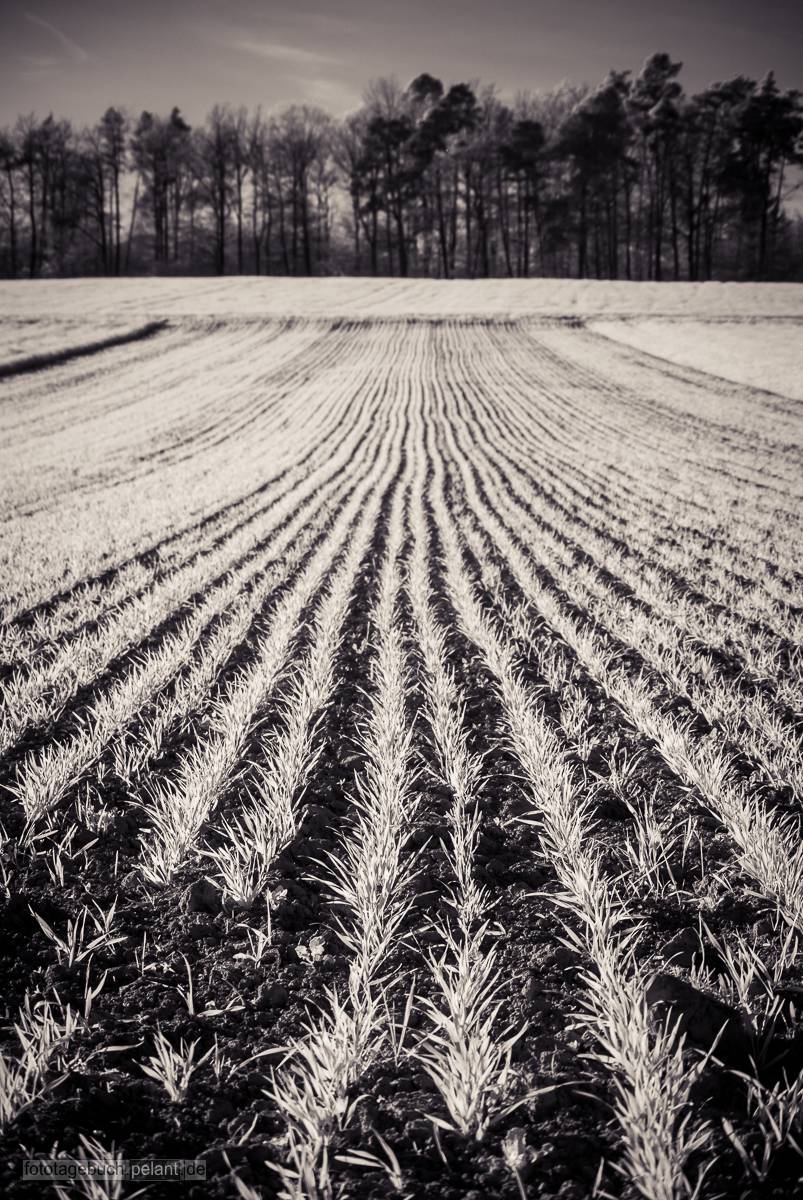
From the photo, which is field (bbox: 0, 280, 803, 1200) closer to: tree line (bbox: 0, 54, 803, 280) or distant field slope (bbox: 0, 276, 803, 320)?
distant field slope (bbox: 0, 276, 803, 320)

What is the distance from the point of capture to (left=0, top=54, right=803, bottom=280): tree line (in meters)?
50.4

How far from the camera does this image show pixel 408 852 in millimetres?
Answer: 2498

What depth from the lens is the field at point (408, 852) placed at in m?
1.50

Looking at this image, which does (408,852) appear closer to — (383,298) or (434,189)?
(383,298)

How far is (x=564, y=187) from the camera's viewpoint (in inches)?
2069

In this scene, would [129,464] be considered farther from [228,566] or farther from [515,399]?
[515,399]

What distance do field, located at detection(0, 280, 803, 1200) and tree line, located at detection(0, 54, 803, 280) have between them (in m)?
56.6

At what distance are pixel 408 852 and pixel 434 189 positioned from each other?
66.9 m

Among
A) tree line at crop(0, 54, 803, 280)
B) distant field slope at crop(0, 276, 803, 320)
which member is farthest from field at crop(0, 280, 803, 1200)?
tree line at crop(0, 54, 803, 280)

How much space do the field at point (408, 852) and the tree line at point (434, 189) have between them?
186 feet

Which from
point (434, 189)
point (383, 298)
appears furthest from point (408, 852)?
point (434, 189)

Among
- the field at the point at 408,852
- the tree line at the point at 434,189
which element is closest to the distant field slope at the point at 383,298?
the tree line at the point at 434,189

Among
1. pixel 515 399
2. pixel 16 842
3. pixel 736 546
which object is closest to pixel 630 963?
pixel 16 842

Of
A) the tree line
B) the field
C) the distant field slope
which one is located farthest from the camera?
the tree line
